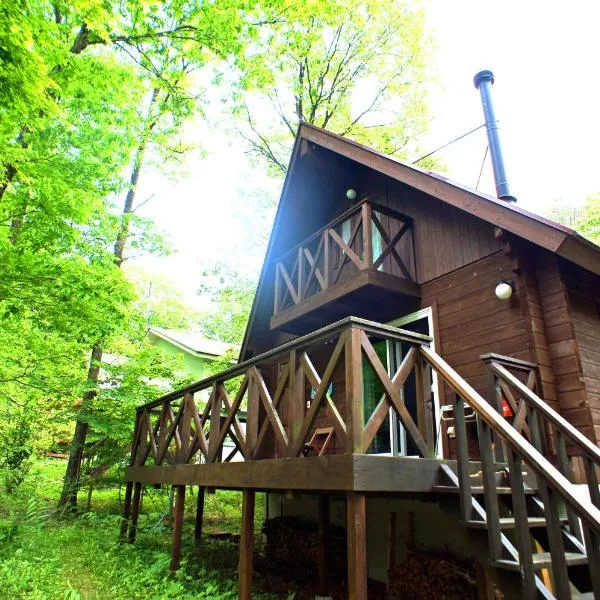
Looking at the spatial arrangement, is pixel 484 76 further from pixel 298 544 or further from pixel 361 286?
pixel 298 544

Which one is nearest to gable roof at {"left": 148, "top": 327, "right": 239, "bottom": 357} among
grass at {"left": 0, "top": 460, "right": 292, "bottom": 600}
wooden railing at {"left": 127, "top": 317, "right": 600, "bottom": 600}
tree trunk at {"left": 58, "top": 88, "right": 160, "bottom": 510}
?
tree trunk at {"left": 58, "top": 88, "right": 160, "bottom": 510}

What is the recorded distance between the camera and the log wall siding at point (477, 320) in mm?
5543

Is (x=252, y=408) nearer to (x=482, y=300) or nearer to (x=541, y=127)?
(x=482, y=300)

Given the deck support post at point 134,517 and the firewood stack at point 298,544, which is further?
the deck support post at point 134,517

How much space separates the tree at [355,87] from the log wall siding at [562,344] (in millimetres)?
11223

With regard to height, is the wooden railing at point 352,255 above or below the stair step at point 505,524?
above

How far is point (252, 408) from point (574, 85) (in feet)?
74.6

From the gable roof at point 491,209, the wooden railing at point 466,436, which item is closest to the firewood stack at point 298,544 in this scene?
the wooden railing at point 466,436

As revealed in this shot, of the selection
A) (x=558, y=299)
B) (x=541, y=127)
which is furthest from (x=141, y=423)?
(x=541, y=127)

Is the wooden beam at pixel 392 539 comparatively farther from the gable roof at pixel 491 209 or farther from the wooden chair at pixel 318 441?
the gable roof at pixel 491 209

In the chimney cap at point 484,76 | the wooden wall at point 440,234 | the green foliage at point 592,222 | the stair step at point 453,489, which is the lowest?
the stair step at point 453,489

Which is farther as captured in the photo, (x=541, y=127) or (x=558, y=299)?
(x=541, y=127)

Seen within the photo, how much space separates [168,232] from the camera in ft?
46.2

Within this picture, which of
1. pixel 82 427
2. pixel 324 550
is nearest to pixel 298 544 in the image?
pixel 324 550
